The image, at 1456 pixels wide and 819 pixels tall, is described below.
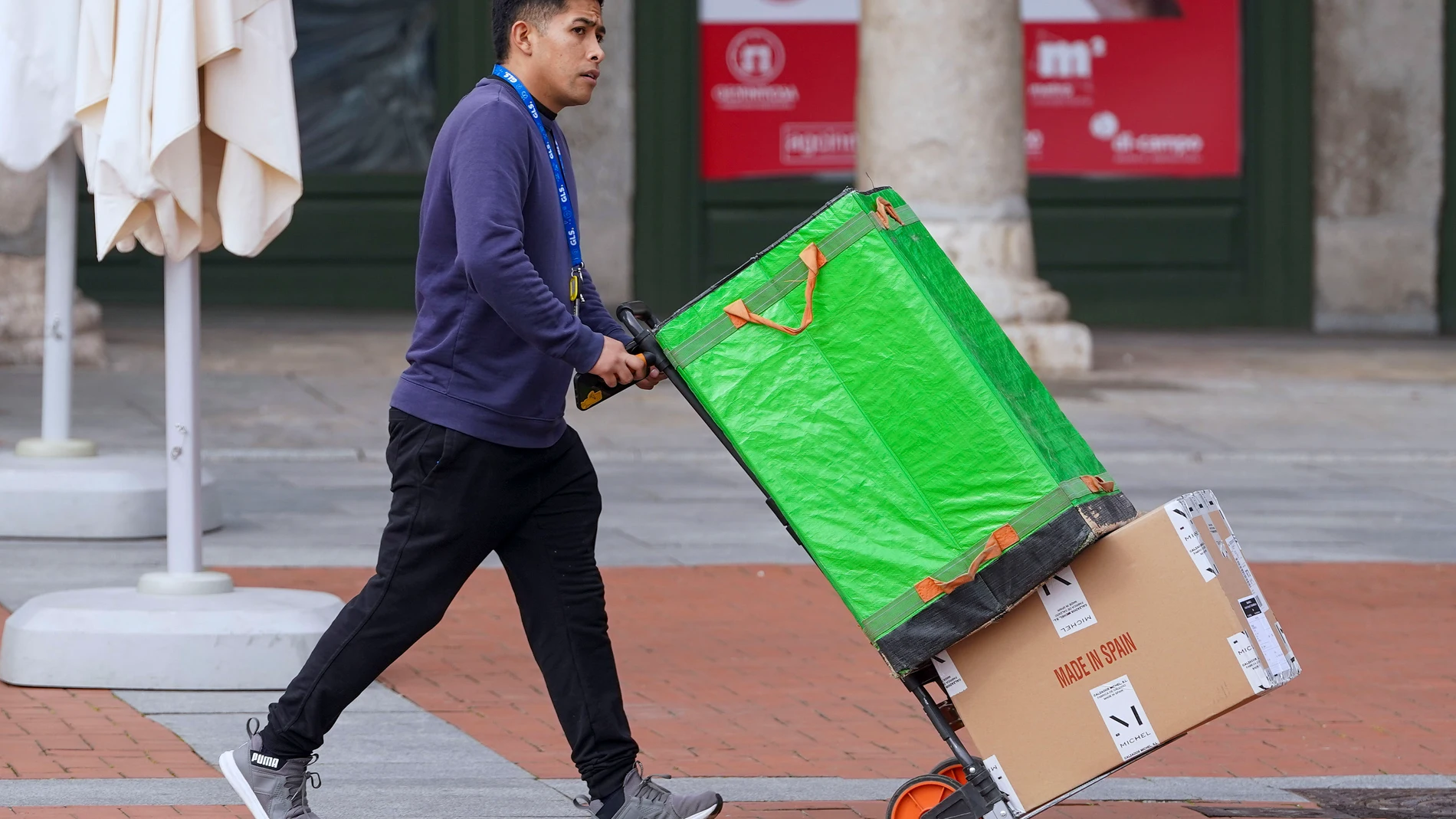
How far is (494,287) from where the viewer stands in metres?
4.20

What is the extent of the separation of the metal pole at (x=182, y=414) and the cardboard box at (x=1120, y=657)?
268cm

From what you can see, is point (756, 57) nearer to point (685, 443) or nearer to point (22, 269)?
point (22, 269)

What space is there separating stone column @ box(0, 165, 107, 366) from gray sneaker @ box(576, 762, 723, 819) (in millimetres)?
9405

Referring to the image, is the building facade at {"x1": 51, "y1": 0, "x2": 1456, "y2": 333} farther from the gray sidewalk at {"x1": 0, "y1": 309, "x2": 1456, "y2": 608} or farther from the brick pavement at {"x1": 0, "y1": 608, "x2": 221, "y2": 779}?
the brick pavement at {"x1": 0, "y1": 608, "x2": 221, "y2": 779}

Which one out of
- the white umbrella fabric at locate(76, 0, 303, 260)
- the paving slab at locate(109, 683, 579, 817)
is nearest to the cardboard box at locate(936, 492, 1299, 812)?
the paving slab at locate(109, 683, 579, 817)

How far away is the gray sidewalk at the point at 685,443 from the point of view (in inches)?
346

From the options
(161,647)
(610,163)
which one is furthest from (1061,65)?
(161,647)

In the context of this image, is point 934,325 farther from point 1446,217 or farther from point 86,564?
point 1446,217

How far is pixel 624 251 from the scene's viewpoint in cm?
1738

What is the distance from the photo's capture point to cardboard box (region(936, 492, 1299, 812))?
4172 mm

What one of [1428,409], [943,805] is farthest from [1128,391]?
[943,805]

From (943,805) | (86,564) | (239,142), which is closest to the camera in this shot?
(943,805)

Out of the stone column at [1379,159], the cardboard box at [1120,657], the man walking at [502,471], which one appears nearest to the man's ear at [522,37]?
the man walking at [502,471]

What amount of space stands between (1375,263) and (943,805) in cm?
1426
